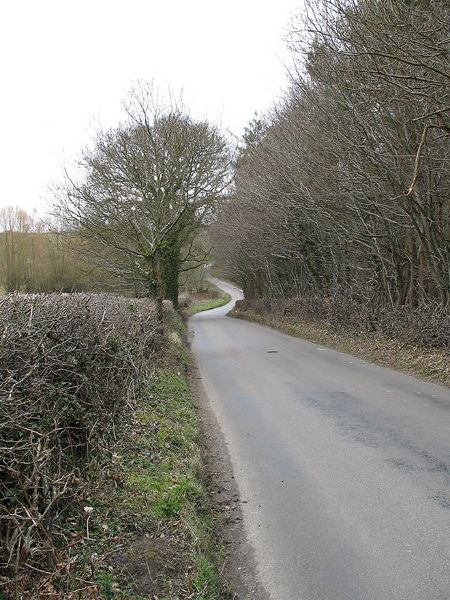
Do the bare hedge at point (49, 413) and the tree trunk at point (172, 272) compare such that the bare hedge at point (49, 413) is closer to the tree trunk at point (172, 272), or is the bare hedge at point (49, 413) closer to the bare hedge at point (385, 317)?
the bare hedge at point (385, 317)

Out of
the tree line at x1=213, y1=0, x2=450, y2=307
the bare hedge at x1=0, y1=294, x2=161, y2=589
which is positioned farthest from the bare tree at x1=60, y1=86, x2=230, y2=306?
the bare hedge at x1=0, y1=294, x2=161, y2=589

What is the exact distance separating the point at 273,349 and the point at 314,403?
8737 millimetres

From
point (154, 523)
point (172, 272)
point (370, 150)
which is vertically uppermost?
point (370, 150)

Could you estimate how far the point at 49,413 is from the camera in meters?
4.35

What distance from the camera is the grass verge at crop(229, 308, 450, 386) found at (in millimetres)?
11867

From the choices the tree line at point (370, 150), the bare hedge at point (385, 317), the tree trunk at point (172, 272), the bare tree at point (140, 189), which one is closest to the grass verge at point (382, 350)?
the bare hedge at point (385, 317)

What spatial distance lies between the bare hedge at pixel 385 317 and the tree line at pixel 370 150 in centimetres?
51

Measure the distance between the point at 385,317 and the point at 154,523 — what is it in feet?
A: 44.1

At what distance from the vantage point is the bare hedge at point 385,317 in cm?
1352

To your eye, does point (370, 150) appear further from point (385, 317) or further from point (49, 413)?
point (49, 413)

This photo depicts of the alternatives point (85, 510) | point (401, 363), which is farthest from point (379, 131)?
point (85, 510)

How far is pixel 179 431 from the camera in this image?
755 cm

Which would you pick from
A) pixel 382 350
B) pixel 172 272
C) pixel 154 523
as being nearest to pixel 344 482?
pixel 154 523

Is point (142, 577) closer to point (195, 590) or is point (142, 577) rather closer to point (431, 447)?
point (195, 590)
